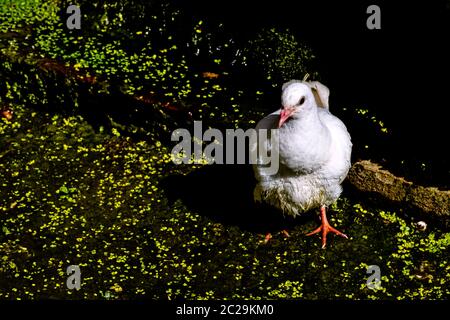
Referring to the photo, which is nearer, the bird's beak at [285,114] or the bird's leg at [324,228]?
the bird's beak at [285,114]

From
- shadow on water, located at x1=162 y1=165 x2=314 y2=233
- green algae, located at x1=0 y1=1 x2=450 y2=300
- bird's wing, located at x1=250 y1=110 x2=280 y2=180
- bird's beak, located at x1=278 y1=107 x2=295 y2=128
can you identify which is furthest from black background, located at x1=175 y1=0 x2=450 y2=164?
bird's beak, located at x1=278 y1=107 x2=295 y2=128

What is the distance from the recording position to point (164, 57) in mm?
6699

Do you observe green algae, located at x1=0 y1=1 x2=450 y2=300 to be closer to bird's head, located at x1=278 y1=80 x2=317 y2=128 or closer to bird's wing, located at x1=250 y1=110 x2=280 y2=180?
bird's wing, located at x1=250 y1=110 x2=280 y2=180

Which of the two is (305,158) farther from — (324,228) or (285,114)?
(324,228)

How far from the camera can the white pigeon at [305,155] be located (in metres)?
4.57

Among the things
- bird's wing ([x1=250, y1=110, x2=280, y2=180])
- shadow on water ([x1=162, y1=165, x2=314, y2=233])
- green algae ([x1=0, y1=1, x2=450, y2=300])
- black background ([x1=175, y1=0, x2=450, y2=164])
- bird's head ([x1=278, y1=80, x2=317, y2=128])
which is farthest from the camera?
shadow on water ([x1=162, y1=165, x2=314, y2=233])

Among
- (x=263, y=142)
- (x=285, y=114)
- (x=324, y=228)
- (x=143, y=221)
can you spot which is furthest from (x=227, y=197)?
(x=285, y=114)

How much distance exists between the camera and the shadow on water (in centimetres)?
552

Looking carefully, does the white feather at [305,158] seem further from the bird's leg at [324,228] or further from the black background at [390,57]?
the black background at [390,57]

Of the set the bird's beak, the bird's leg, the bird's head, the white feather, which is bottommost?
the bird's leg

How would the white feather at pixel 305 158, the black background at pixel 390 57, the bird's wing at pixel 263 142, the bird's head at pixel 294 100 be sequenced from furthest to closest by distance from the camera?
1. the black background at pixel 390 57
2. the bird's wing at pixel 263 142
3. the white feather at pixel 305 158
4. the bird's head at pixel 294 100

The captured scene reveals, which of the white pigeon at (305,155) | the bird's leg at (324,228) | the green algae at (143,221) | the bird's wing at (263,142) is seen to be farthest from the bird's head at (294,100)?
the green algae at (143,221)

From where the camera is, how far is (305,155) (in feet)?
15.3

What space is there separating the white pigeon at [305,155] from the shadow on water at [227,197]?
0.72ft
